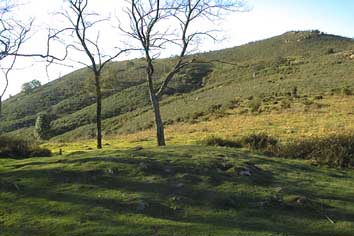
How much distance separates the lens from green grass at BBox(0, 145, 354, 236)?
11.8m

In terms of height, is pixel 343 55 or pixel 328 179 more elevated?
pixel 343 55

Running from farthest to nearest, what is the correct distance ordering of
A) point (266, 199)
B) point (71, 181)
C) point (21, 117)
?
point (21, 117) → point (71, 181) → point (266, 199)

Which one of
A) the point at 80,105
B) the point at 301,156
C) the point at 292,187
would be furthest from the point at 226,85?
the point at 292,187

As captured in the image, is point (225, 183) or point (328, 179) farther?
point (328, 179)

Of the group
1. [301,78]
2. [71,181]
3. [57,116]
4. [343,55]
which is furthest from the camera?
[57,116]

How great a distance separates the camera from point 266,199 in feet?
45.4

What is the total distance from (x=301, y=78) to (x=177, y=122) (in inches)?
824

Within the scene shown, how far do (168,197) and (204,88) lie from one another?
76984 millimetres

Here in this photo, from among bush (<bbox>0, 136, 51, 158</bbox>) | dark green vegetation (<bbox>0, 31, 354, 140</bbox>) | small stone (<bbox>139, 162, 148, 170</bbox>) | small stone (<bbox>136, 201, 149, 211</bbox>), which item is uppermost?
dark green vegetation (<bbox>0, 31, 354, 140</bbox>)

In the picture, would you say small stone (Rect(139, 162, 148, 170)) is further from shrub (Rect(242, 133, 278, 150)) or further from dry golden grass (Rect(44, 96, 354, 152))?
dry golden grass (Rect(44, 96, 354, 152))

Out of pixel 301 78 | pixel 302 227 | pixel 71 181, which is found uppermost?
pixel 301 78

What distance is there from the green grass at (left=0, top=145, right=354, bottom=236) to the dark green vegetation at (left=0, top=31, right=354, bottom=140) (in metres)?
16.6

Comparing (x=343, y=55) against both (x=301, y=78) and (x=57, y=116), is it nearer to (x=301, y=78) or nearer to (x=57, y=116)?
Result: (x=301, y=78)

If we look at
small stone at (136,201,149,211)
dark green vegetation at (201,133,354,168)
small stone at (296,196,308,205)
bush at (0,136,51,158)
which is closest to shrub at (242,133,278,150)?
dark green vegetation at (201,133,354,168)
